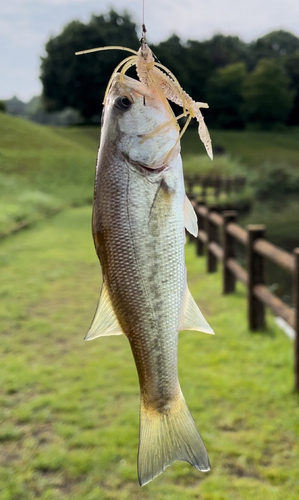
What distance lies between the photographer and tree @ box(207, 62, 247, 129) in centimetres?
2510

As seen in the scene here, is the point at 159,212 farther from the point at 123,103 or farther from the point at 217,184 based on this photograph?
the point at 217,184

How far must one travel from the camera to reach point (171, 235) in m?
1.00

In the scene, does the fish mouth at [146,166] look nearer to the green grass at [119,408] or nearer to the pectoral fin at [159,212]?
the pectoral fin at [159,212]

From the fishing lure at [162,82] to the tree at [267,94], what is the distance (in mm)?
31546

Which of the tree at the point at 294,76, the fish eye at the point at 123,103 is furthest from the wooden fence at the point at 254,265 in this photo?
the tree at the point at 294,76

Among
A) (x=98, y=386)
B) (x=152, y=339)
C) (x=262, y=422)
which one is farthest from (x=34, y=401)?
(x=152, y=339)

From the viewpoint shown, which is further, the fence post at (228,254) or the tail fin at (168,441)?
the fence post at (228,254)

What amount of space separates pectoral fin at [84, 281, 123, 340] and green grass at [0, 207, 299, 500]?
2316 mm

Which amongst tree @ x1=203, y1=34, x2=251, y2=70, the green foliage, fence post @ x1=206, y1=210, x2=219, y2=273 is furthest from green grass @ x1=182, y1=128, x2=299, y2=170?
fence post @ x1=206, y1=210, x2=219, y2=273

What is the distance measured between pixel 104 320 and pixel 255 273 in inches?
176

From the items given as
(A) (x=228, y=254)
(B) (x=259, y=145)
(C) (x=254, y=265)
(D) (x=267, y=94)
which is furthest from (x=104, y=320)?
(B) (x=259, y=145)

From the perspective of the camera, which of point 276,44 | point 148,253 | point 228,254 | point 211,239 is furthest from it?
point 276,44

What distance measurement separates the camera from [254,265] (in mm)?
5211

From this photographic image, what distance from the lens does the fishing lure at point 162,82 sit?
0.96m
